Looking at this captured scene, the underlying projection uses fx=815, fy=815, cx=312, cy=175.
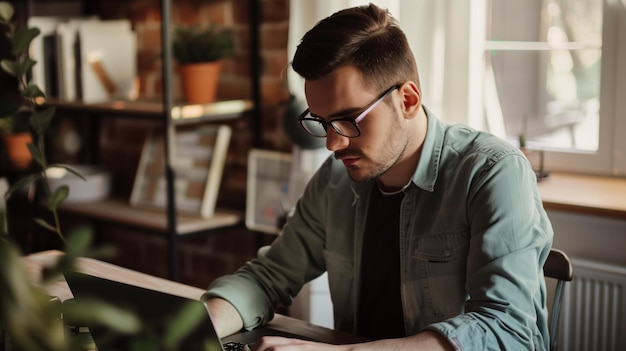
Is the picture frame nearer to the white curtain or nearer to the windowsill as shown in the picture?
the white curtain

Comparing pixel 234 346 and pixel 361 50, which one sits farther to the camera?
pixel 361 50

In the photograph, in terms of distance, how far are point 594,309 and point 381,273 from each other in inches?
28.7

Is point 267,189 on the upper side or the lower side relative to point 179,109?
lower

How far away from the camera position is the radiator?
2.08 metres

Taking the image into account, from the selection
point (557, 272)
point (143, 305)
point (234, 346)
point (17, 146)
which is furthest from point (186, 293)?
point (17, 146)

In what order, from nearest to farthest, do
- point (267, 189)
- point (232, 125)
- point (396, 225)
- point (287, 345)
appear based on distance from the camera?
1. point (287, 345)
2. point (396, 225)
3. point (267, 189)
4. point (232, 125)

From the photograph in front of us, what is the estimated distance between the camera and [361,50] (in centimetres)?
160

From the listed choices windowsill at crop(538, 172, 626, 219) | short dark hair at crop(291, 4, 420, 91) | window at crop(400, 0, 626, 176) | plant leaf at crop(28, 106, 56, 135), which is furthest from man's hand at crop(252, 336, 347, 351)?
window at crop(400, 0, 626, 176)

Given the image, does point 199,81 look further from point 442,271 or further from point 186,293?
point 442,271

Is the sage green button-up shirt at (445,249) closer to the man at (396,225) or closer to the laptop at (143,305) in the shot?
the man at (396,225)

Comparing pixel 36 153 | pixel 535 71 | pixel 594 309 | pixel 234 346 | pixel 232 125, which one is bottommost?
pixel 594 309

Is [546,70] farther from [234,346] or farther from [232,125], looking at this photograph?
[234,346]

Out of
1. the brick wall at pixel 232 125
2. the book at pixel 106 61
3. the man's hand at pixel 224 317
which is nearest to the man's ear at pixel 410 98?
the man's hand at pixel 224 317

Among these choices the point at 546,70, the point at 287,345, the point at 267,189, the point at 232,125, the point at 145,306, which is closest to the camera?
the point at 145,306
